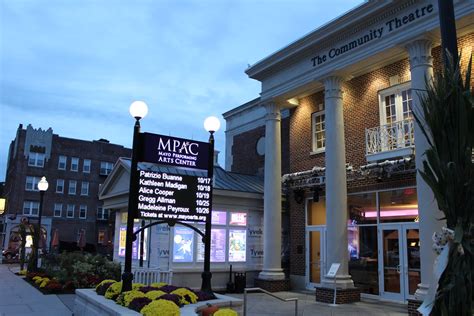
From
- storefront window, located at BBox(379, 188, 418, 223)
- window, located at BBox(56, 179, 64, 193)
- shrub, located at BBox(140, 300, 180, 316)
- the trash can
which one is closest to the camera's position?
shrub, located at BBox(140, 300, 180, 316)

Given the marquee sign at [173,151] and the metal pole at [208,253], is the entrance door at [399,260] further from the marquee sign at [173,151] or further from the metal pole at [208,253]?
the marquee sign at [173,151]

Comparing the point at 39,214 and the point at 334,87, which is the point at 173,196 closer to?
the point at 334,87

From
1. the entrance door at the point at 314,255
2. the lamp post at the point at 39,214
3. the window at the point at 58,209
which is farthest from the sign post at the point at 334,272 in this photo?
the window at the point at 58,209

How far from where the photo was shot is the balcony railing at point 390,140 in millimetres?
13578

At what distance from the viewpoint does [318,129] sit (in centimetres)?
1805

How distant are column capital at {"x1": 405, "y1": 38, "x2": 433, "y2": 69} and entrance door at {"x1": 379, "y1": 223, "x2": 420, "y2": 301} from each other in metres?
4.86

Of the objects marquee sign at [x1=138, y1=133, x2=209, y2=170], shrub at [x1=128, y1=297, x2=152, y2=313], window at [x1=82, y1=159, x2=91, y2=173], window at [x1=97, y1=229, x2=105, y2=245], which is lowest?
shrub at [x1=128, y1=297, x2=152, y2=313]

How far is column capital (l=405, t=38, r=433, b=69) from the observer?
40.2 ft

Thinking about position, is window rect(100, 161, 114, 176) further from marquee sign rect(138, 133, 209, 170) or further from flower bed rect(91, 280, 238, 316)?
marquee sign rect(138, 133, 209, 170)

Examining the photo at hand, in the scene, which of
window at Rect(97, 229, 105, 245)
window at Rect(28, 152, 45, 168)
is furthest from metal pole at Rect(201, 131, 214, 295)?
window at Rect(28, 152, 45, 168)

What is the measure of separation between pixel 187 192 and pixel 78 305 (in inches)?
162

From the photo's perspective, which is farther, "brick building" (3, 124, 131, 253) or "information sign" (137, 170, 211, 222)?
"brick building" (3, 124, 131, 253)

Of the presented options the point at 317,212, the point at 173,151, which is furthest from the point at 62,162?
the point at 173,151

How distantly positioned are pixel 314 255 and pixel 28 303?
10095mm
